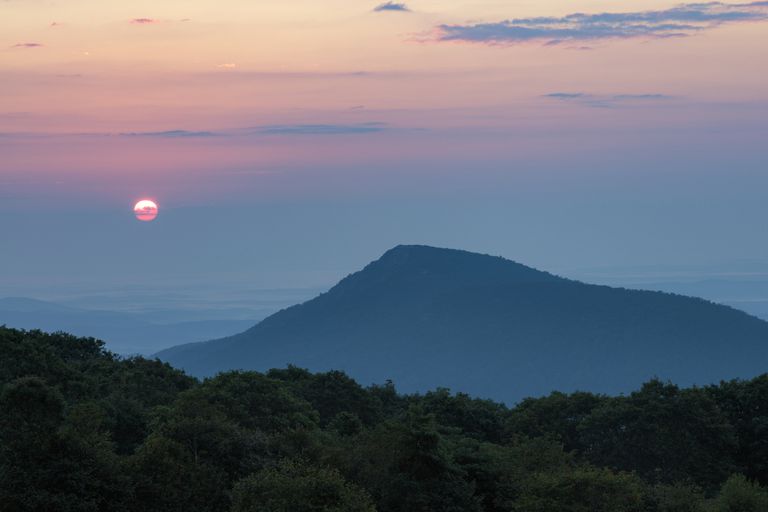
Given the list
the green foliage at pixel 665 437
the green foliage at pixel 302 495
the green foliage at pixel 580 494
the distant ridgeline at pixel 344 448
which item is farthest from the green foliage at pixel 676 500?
the green foliage at pixel 302 495

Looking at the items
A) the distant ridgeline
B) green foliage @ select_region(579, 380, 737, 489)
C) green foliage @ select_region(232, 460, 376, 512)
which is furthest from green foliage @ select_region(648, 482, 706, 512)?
green foliage @ select_region(232, 460, 376, 512)

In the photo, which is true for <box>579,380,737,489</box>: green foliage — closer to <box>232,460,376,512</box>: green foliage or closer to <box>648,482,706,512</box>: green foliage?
<box>648,482,706,512</box>: green foliage

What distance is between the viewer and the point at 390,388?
111 metres

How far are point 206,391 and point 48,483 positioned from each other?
22100 millimetres

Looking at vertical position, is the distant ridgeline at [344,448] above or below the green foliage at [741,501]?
above

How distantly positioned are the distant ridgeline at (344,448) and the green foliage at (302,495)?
0.06 m

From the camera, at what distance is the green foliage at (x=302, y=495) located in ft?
152

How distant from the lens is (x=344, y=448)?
6200cm

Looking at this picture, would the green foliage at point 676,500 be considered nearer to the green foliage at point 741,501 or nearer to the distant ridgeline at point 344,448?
the distant ridgeline at point 344,448

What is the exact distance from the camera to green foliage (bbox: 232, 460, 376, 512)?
4647 centimetres

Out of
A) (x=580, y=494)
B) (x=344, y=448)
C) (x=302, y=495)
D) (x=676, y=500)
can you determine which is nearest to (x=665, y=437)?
(x=676, y=500)

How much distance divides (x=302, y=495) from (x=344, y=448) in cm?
1540

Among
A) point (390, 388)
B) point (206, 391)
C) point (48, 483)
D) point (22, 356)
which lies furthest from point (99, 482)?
point (390, 388)

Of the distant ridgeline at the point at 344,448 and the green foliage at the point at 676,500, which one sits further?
the green foliage at the point at 676,500
